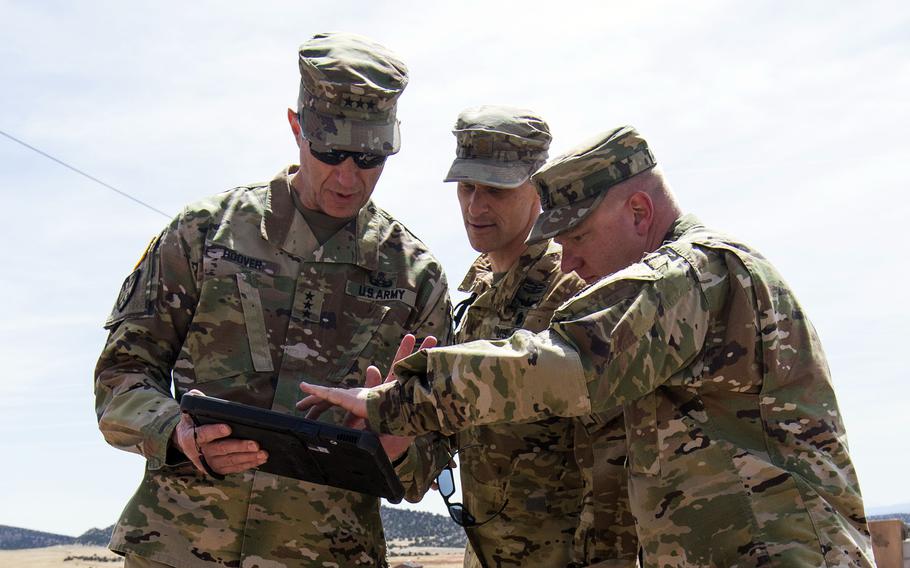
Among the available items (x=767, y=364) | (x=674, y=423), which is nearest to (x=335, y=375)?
(x=674, y=423)

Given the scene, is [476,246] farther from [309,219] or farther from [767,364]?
[767,364]

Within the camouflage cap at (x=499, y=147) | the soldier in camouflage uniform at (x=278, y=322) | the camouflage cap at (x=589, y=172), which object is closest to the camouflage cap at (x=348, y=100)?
the soldier in camouflage uniform at (x=278, y=322)

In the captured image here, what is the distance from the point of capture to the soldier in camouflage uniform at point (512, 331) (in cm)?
504

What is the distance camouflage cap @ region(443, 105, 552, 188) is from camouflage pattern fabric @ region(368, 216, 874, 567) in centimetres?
178

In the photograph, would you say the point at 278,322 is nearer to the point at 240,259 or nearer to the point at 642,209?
the point at 240,259

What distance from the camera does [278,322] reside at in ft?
15.5

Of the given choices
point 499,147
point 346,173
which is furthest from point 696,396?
point 499,147

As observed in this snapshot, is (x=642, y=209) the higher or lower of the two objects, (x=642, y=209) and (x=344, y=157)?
the lower

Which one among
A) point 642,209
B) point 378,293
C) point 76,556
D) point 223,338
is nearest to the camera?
point 642,209

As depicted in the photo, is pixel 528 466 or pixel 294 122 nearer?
pixel 294 122

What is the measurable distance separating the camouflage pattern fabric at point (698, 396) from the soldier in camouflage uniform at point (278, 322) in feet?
3.32

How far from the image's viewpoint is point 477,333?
18.0 feet

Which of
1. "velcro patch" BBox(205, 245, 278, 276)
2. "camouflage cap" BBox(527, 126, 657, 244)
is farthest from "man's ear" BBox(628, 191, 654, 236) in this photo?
"velcro patch" BBox(205, 245, 278, 276)

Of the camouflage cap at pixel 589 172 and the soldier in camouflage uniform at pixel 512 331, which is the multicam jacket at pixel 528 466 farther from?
the camouflage cap at pixel 589 172
